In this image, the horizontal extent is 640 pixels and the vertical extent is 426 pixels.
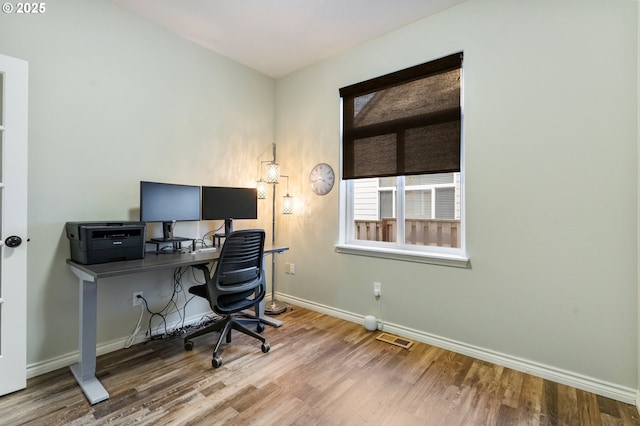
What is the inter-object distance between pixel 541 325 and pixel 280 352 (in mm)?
1947

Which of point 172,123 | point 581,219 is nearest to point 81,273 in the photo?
point 172,123

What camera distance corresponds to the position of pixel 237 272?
7.99 ft

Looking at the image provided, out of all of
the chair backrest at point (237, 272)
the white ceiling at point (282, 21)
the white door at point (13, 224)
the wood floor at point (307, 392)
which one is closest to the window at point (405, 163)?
the white ceiling at point (282, 21)

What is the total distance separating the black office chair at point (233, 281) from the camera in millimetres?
2334

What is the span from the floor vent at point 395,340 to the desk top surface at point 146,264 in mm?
1641

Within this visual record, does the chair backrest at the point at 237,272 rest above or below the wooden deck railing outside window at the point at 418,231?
below

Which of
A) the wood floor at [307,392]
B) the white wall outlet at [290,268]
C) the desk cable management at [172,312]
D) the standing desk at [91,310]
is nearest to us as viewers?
the wood floor at [307,392]

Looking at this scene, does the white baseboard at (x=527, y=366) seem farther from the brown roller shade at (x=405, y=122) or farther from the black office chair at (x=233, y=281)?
the brown roller shade at (x=405, y=122)

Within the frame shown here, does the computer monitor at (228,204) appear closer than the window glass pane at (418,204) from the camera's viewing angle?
No

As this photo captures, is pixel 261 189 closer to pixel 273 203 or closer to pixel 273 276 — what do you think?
pixel 273 203

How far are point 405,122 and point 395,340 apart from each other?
6.43 ft

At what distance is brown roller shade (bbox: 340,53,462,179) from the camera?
2539 mm

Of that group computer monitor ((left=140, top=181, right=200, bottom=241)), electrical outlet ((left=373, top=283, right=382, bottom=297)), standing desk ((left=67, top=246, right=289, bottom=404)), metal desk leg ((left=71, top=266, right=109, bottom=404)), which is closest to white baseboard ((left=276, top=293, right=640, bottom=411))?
electrical outlet ((left=373, top=283, right=382, bottom=297))

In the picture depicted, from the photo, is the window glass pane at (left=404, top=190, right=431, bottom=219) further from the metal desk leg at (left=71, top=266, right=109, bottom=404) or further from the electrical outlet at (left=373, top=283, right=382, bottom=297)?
the metal desk leg at (left=71, top=266, right=109, bottom=404)
